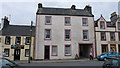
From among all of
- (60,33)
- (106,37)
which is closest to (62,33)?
(60,33)

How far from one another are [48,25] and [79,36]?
6287 mm

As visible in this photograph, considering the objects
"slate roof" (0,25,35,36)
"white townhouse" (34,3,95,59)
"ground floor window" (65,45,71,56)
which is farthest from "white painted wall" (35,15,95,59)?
"slate roof" (0,25,35,36)

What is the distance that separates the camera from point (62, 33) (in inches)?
1093

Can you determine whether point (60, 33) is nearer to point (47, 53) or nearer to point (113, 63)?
point (47, 53)

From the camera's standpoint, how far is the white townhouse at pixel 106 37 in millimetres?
28078

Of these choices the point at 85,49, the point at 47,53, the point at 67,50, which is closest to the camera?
the point at 47,53

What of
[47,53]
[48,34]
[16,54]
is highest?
[48,34]

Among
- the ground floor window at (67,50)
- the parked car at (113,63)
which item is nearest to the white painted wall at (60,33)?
the ground floor window at (67,50)

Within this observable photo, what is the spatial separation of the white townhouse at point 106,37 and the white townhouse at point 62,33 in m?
1.14

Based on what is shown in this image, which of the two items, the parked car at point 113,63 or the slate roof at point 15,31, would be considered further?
the slate roof at point 15,31

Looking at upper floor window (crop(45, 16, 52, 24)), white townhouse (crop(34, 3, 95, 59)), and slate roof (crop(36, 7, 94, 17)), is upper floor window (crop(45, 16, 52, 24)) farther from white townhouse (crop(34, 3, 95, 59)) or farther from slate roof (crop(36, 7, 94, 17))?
slate roof (crop(36, 7, 94, 17))

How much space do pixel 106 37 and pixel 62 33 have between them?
28.1 ft

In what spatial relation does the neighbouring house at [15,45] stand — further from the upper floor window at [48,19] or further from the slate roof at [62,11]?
the slate roof at [62,11]

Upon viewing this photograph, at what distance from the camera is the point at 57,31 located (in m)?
27.7
